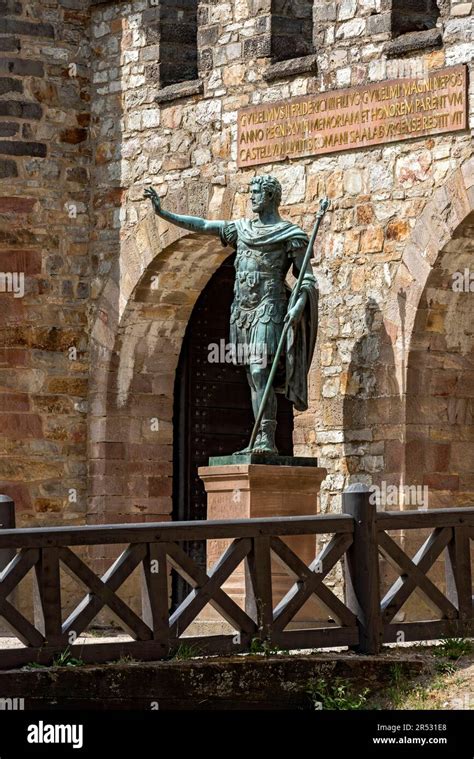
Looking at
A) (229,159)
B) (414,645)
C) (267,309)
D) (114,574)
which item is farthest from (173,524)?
(229,159)

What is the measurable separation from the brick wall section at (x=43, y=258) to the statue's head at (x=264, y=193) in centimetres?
330

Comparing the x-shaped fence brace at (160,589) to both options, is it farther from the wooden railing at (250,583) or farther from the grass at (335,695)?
the grass at (335,695)

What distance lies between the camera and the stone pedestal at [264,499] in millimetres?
12156

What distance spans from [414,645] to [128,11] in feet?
21.6

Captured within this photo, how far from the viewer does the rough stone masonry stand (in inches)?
537

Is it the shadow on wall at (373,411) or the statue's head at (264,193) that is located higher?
the statue's head at (264,193)

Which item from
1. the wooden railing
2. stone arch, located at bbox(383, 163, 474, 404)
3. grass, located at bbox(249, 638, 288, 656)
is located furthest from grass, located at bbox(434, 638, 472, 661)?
stone arch, located at bbox(383, 163, 474, 404)

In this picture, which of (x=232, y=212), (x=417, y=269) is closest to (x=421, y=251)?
(x=417, y=269)

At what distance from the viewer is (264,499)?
1225 cm

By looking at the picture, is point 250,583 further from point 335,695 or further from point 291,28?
point 291,28

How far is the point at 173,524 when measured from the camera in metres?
10.3

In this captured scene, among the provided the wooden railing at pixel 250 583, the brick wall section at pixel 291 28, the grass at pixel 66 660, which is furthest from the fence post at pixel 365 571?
the brick wall section at pixel 291 28

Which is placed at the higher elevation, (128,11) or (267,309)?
(128,11)

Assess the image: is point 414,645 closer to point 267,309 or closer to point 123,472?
point 267,309
